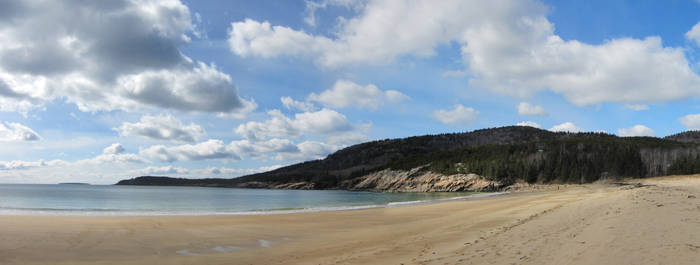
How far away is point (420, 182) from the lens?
146 meters

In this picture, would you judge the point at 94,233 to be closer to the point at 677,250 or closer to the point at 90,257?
the point at 90,257

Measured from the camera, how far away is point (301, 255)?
44.6ft

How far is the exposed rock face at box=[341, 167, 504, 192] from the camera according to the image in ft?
423

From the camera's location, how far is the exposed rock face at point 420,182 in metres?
129

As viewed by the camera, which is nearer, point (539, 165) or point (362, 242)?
point (362, 242)

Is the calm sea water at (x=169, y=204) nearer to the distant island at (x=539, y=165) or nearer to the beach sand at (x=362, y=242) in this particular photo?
the beach sand at (x=362, y=242)

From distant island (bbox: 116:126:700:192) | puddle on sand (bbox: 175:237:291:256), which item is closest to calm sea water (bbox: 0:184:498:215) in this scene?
puddle on sand (bbox: 175:237:291:256)

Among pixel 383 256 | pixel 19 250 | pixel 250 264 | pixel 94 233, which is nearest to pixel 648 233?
pixel 383 256

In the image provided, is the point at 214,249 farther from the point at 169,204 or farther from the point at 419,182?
the point at 419,182

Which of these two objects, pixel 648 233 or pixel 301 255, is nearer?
pixel 648 233

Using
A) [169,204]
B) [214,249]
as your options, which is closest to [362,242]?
[214,249]

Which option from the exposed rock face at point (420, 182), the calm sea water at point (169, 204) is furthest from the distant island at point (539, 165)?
the calm sea water at point (169, 204)

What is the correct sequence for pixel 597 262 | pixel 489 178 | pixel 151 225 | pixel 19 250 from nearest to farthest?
pixel 597 262, pixel 19 250, pixel 151 225, pixel 489 178

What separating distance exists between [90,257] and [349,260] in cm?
963
